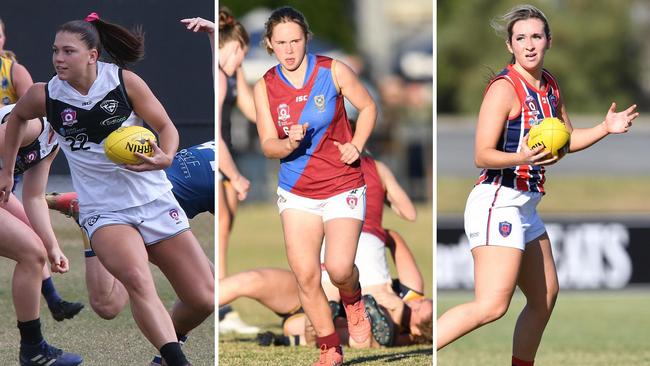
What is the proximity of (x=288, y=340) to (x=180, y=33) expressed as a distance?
1.99 meters

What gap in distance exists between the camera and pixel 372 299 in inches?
278

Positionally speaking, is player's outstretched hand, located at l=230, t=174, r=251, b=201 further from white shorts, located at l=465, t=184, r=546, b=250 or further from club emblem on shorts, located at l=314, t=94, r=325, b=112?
white shorts, located at l=465, t=184, r=546, b=250

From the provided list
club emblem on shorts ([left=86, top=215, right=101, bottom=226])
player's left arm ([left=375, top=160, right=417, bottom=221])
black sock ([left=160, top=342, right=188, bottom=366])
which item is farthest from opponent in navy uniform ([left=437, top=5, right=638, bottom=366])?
player's left arm ([left=375, top=160, right=417, bottom=221])

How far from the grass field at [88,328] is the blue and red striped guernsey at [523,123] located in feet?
6.01

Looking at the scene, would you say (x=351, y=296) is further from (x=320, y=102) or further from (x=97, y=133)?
(x=97, y=133)

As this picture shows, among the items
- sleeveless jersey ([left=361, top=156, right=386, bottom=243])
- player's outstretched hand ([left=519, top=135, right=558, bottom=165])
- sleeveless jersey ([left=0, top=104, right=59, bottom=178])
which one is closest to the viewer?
player's outstretched hand ([left=519, top=135, right=558, bottom=165])

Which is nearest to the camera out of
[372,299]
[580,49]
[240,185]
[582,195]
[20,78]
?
[20,78]

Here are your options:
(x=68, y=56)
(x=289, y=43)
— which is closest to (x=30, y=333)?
(x=68, y=56)

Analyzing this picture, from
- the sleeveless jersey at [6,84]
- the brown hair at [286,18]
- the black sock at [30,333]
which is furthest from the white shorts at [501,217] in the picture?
the sleeveless jersey at [6,84]

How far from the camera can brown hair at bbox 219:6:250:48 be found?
780cm

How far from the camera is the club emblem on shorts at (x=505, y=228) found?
Answer: 18.1ft

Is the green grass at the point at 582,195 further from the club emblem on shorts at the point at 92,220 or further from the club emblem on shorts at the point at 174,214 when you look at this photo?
the club emblem on shorts at the point at 92,220

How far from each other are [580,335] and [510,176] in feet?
14.9

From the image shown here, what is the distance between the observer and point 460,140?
29.4m
